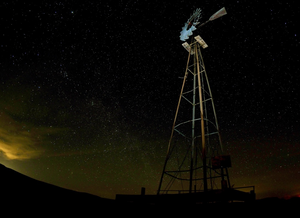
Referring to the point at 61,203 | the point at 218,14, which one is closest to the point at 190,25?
the point at 218,14

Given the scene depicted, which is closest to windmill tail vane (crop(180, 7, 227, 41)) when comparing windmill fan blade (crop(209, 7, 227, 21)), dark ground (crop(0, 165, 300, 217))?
windmill fan blade (crop(209, 7, 227, 21))

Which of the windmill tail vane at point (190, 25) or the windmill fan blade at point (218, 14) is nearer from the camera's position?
the windmill fan blade at point (218, 14)

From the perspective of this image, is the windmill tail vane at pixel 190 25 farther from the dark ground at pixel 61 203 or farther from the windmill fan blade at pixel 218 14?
the dark ground at pixel 61 203

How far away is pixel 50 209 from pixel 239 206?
239 inches

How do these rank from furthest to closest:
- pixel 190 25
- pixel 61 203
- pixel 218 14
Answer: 1. pixel 190 25
2. pixel 218 14
3. pixel 61 203

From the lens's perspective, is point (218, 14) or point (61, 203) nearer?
point (61, 203)

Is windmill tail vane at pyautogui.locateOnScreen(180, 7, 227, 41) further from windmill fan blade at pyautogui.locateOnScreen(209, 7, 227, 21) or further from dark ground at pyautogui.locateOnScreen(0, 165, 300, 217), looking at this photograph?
dark ground at pyautogui.locateOnScreen(0, 165, 300, 217)

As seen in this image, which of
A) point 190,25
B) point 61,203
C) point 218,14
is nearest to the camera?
point 61,203

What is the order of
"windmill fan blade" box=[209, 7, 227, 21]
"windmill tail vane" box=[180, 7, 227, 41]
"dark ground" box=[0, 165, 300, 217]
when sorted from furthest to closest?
"windmill tail vane" box=[180, 7, 227, 41], "windmill fan blade" box=[209, 7, 227, 21], "dark ground" box=[0, 165, 300, 217]

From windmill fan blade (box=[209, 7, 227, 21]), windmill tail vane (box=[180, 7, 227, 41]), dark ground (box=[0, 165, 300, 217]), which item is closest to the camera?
dark ground (box=[0, 165, 300, 217])

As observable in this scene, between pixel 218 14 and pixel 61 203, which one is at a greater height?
pixel 218 14

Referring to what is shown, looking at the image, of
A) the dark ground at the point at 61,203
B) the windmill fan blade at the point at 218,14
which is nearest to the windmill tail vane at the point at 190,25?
the windmill fan blade at the point at 218,14

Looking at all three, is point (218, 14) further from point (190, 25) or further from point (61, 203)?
point (61, 203)

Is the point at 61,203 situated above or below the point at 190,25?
below
